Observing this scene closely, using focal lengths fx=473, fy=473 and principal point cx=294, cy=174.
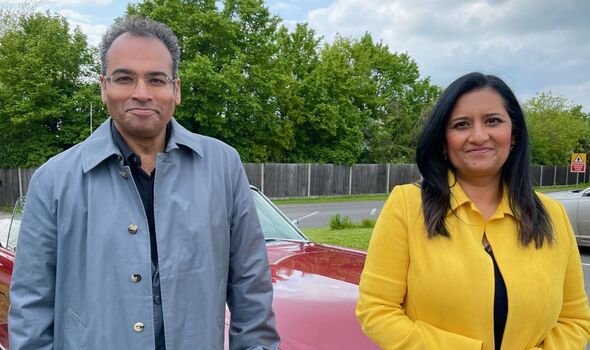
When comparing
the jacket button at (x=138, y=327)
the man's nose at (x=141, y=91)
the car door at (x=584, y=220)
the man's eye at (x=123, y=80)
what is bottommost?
the car door at (x=584, y=220)

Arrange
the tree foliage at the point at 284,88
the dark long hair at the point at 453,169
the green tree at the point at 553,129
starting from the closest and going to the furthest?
1. the dark long hair at the point at 453,169
2. the tree foliage at the point at 284,88
3. the green tree at the point at 553,129

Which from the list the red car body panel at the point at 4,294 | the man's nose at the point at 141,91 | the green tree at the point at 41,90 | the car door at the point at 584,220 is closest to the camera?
the man's nose at the point at 141,91

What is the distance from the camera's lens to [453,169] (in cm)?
202

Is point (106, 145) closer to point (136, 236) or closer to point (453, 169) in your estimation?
point (136, 236)

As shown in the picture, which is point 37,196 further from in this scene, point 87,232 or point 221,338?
point 221,338

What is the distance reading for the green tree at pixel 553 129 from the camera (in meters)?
41.2

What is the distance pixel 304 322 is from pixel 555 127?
4513 cm

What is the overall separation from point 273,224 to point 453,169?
7.04 feet

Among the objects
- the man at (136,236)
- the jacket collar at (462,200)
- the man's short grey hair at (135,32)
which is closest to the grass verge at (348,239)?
the jacket collar at (462,200)

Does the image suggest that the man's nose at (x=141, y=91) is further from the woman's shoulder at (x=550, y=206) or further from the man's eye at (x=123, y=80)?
the woman's shoulder at (x=550, y=206)

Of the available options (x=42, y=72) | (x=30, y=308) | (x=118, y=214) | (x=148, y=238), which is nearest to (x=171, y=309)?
(x=148, y=238)

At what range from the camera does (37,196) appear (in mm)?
1655

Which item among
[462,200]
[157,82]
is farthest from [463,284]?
[157,82]

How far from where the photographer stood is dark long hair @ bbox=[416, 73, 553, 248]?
6.08 ft
